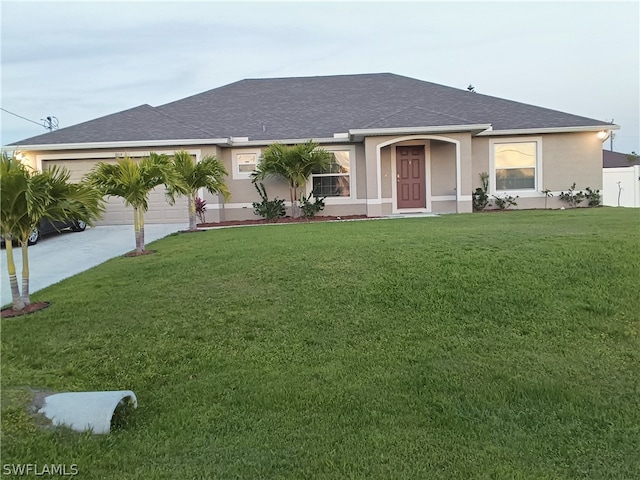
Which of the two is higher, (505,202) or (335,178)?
(335,178)

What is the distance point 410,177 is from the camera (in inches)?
678

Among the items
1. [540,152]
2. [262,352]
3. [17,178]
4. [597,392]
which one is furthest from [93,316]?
[540,152]

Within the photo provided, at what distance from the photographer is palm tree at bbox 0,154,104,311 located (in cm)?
583

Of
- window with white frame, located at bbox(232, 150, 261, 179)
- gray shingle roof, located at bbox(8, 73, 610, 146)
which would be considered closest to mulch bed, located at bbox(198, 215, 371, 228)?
window with white frame, located at bbox(232, 150, 261, 179)

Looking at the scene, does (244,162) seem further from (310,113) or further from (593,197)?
(593,197)

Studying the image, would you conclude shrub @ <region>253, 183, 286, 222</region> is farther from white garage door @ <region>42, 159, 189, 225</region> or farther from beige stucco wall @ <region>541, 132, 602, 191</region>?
beige stucco wall @ <region>541, 132, 602, 191</region>

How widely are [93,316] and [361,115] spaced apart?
14.8m

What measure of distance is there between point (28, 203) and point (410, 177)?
1352cm

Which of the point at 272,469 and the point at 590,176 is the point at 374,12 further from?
the point at 272,469

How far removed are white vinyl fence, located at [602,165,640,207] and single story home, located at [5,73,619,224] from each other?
210 inches

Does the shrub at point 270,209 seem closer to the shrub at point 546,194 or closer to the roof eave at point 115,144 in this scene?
the roof eave at point 115,144

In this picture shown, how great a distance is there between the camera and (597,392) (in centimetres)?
370

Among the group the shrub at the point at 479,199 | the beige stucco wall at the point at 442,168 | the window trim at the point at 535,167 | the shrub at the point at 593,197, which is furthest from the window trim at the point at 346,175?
the shrub at the point at 593,197

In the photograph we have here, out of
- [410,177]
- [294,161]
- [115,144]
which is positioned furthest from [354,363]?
[115,144]
